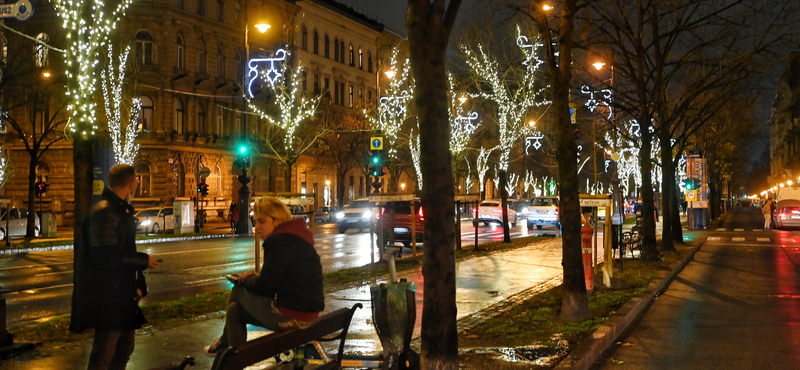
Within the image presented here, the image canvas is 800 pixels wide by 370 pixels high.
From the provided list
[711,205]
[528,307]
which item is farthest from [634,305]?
[711,205]

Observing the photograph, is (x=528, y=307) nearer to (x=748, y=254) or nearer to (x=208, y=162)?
(x=748, y=254)

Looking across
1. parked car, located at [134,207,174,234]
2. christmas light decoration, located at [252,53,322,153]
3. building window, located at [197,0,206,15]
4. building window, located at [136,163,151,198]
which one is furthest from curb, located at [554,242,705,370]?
building window, located at [197,0,206,15]

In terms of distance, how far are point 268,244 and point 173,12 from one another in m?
47.2

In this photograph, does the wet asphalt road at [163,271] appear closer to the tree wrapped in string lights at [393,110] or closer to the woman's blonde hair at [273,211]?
the woman's blonde hair at [273,211]

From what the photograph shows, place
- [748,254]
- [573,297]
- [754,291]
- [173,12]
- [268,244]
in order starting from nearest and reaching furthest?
[268,244] → [573,297] → [754,291] → [748,254] → [173,12]

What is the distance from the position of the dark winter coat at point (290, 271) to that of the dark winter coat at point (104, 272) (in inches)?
32.2

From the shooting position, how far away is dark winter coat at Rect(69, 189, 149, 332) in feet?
17.6

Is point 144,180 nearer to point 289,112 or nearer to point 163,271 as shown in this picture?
point 289,112

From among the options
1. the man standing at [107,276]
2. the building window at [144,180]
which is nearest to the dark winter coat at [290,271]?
the man standing at [107,276]

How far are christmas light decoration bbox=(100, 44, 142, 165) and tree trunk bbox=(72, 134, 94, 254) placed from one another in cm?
2623

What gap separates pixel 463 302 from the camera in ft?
40.4

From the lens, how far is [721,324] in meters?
11.0

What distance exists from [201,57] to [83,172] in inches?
1750

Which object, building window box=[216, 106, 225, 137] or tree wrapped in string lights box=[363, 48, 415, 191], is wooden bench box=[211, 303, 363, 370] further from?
building window box=[216, 106, 225, 137]
